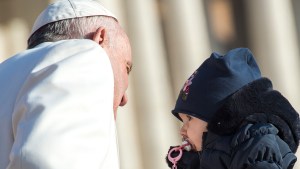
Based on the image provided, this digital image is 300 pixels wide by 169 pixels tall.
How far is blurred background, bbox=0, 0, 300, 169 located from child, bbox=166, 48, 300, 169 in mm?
4373

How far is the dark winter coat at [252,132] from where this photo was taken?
3.71 m

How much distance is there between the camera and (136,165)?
8.59 m

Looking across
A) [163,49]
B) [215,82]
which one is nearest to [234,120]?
[215,82]

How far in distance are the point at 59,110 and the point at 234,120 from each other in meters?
1.65

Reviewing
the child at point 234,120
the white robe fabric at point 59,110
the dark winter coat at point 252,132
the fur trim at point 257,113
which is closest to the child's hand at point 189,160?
the child at point 234,120

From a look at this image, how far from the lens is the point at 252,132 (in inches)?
149

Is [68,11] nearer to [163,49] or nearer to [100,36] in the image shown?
[100,36]

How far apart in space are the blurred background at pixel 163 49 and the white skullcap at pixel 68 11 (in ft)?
17.8

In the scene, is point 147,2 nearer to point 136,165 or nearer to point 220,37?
point 220,37

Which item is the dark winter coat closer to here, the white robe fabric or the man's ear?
the man's ear

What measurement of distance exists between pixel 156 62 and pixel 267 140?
517cm

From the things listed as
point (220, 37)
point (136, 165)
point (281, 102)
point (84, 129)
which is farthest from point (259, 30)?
point (84, 129)

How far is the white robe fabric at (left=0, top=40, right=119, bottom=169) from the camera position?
2.32 m

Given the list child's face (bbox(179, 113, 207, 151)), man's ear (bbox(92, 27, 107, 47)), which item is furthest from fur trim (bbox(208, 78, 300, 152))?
man's ear (bbox(92, 27, 107, 47))
